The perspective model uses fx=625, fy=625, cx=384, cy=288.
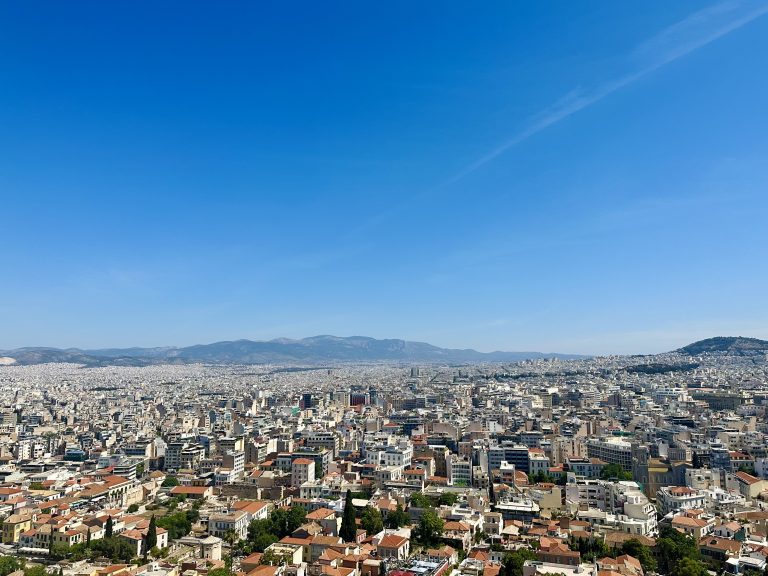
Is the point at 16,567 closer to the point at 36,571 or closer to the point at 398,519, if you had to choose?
the point at 36,571

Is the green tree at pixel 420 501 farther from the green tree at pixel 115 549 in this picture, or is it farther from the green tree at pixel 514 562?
the green tree at pixel 115 549

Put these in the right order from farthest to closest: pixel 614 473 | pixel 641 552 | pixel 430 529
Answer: pixel 614 473
pixel 430 529
pixel 641 552

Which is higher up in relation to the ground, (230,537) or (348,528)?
(348,528)

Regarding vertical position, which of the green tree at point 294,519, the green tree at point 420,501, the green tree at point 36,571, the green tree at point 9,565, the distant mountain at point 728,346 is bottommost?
the green tree at point 9,565

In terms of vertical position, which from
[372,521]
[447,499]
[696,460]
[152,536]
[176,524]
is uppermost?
[696,460]

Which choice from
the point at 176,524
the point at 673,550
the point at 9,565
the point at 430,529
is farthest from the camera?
the point at 176,524

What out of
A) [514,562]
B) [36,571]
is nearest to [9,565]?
[36,571]

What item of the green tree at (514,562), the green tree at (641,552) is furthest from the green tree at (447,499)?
the green tree at (641,552)

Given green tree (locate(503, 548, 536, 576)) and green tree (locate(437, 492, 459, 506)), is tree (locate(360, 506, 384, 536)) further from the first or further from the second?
green tree (locate(503, 548, 536, 576))

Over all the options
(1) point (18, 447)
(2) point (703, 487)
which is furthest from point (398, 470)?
(1) point (18, 447)
